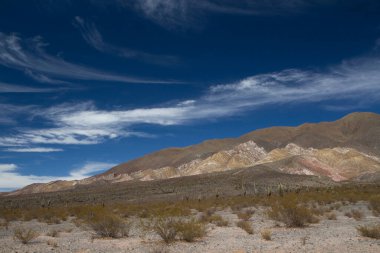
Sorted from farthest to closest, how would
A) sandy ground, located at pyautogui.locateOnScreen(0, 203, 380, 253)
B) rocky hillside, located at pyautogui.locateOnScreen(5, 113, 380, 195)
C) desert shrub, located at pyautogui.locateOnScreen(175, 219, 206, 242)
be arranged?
1. rocky hillside, located at pyautogui.locateOnScreen(5, 113, 380, 195)
2. desert shrub, located at pyautogui.locateOnScreen(175, 219, 206, 242)
3. sandy ground, located at pyautogui.locateOnScreen(0, 203, 380, 253)

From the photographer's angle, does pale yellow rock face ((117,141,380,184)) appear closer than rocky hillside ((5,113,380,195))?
Yes

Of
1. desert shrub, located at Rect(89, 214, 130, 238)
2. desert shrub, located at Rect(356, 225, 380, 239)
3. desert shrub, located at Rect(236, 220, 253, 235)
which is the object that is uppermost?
desert shrub, located at Rect(89, 214, 130, 238)

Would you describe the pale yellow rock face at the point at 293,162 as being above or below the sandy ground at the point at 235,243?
above

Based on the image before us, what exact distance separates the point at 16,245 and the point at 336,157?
449 feet

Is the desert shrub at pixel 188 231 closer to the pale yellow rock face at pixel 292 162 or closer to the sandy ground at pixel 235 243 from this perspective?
the sandy ground at pixel 235 243

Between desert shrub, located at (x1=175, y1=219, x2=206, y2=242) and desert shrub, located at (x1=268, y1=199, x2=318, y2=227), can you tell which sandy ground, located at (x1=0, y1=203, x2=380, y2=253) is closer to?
desert shrub, located at (x1=175, y1=219, x2=206, y2=242)

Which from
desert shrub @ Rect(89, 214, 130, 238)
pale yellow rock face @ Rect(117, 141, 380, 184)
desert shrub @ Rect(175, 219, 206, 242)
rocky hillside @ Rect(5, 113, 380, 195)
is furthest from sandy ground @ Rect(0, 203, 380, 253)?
pale yellow rock face @ Rect(117, 141, 380, 184)

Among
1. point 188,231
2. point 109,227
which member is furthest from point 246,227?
point 109,227

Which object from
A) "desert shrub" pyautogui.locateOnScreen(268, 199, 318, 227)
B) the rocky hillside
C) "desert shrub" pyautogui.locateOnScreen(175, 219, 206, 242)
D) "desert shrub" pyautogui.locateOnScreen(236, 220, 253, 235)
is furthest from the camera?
the rocky hillside

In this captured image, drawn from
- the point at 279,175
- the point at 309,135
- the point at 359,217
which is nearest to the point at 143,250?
the point at 359,217

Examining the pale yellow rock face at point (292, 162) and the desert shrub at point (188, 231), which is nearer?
the desert shrub at point (188, 231)

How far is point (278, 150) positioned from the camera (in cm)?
16212

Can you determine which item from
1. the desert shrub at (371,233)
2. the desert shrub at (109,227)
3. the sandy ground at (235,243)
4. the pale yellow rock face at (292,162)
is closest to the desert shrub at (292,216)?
the sandy ground at (235,243)

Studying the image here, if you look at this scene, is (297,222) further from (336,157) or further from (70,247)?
(336,157)
